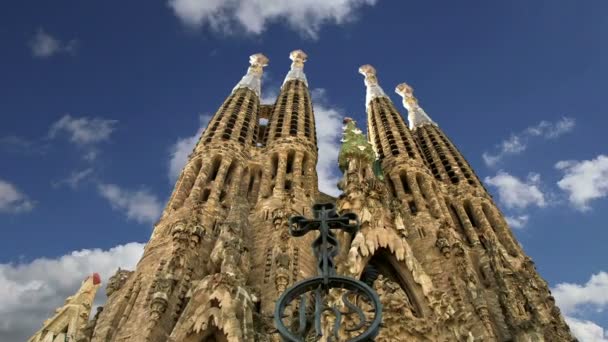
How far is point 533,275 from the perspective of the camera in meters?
22.9

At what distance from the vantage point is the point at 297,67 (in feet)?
138

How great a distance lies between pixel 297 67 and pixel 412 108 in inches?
390

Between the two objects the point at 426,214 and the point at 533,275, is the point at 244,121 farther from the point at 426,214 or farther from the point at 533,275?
the point at 533,275

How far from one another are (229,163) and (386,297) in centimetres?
1180

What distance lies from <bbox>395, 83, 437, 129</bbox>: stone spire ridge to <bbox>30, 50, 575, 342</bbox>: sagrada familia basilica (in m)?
5.69

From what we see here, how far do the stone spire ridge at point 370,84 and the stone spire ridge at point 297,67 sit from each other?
5633mm

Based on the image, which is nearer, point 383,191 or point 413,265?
point 413,265

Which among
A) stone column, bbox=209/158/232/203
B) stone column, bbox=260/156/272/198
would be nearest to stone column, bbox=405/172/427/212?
stone column, bbox=260/156/272/198

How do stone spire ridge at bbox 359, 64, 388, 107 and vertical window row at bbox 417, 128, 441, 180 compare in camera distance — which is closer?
vertical window row at bbox 417, 128, 441, 180

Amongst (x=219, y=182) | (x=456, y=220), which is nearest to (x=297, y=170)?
(x=219, y=182)

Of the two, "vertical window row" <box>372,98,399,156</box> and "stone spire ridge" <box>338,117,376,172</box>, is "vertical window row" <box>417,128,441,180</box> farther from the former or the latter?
"stone spire ridge" <box>338,117,376,172</box>

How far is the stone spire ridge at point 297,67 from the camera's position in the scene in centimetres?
3963

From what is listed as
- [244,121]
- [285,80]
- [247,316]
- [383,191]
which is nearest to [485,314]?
[383,191]

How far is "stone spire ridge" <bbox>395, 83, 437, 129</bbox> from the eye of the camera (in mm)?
38875
